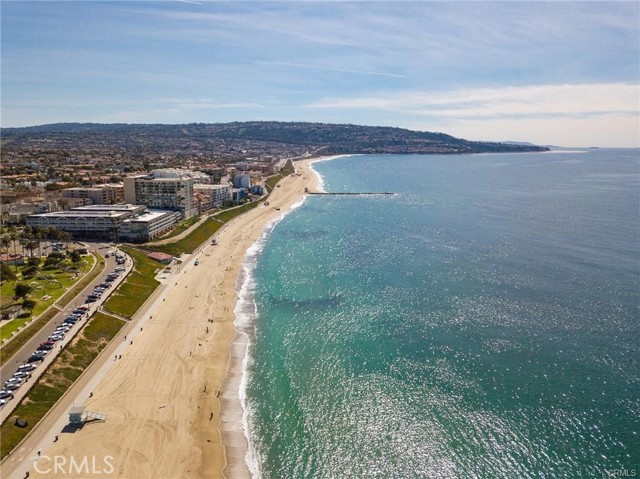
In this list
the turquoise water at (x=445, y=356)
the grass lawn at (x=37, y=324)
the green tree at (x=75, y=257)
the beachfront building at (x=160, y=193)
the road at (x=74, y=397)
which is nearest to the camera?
the road at (x=74, y=397)

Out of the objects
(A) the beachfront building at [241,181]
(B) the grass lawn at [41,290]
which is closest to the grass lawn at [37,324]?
(B) the grass lawn at [41,290]

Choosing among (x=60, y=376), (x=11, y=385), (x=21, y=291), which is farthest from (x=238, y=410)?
(x=21, y=291)

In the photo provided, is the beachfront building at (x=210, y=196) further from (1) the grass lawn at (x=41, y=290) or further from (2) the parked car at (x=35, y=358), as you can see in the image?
(2) the parked car at (x=35, y=358)

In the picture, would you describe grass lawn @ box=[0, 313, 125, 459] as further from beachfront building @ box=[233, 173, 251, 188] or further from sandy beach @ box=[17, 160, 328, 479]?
beachfront building @ box=[233, 173, 251, 188]

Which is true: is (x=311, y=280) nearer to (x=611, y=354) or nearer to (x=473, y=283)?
(x=473, y=283)

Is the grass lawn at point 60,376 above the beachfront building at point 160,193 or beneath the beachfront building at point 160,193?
beneath

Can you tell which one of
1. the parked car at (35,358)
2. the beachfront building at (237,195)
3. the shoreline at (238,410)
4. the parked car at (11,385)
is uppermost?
the parked car at (11,385)

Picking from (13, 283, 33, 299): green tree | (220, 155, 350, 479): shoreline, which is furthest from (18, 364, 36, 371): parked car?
(220, 155, 350, 479): shoreline
